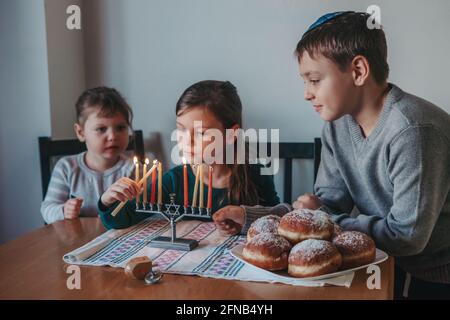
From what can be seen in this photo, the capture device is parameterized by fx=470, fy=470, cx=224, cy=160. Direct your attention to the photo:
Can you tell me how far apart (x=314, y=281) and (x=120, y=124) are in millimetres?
1099

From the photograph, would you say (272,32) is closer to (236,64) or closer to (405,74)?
(236,64)

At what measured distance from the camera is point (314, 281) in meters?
0.82

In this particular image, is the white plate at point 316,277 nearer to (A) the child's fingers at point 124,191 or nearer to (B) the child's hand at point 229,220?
(B) the child's hand at point 229,220

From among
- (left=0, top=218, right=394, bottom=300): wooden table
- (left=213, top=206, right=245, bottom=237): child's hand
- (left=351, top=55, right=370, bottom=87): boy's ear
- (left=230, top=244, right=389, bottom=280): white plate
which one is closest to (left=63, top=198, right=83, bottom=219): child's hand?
(left=0, top=218, right=394, bottom=300): wooden table

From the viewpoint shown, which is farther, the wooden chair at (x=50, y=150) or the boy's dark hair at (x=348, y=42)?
the wooden chair at (x=50, y=150)

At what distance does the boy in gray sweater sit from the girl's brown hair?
0.27 m

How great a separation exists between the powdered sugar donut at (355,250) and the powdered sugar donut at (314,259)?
24 millimetres

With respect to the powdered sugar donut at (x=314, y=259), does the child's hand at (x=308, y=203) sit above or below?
above

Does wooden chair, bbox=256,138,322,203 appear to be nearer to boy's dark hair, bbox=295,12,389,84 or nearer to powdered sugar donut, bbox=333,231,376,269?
boy's dark hair, bbox=295,12,389,84

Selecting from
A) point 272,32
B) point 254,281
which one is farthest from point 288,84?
point 254,281

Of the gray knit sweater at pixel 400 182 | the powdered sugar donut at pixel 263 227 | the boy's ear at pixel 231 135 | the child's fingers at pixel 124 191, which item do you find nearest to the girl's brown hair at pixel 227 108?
the boy's ear at pixel 231 135

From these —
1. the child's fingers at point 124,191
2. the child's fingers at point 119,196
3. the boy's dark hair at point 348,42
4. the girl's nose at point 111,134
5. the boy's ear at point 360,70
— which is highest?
the boy's dark hair at point 348,42

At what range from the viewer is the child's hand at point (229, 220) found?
1.12m

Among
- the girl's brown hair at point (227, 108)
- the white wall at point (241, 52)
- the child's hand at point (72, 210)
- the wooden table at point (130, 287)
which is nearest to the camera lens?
the wooden table at point (130, 287)
